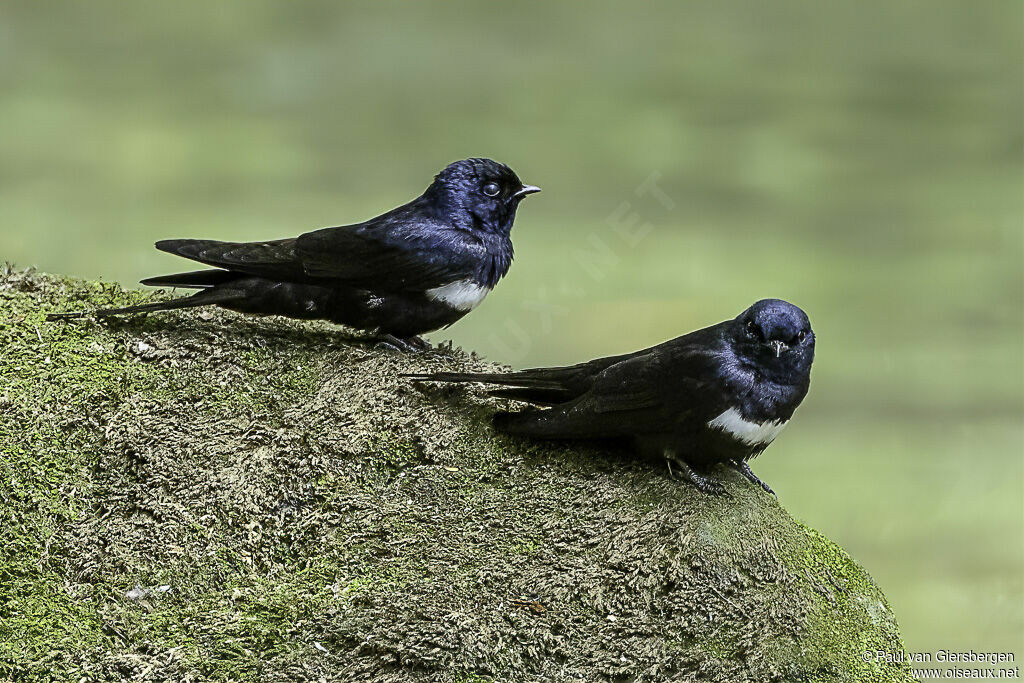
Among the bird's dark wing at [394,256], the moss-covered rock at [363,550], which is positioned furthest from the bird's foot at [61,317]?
the bird's dark wing at [394,256]

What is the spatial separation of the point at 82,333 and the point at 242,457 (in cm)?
102

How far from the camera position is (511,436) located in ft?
12.0

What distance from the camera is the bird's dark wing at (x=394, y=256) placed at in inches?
157

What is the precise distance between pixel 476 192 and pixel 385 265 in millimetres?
467

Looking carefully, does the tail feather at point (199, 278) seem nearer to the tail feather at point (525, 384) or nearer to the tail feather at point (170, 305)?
Result: the tail feather at point (170, 305)

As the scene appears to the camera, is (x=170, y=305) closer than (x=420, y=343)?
Yes

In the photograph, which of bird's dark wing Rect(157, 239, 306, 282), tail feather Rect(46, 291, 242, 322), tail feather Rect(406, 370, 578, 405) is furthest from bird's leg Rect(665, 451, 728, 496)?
tail feather Rect(46, 291, 242, 322)

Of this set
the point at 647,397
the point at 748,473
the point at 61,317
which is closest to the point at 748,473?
the point at 748,473

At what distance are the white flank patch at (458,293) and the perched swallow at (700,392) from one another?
580 mm

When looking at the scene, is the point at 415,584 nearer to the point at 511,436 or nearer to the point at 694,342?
the point at 511,436

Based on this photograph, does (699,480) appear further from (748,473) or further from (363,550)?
(363,550)

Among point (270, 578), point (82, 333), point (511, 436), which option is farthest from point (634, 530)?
point (82, 333)

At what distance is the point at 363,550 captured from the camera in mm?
3303

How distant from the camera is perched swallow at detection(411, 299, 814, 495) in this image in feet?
10.4
